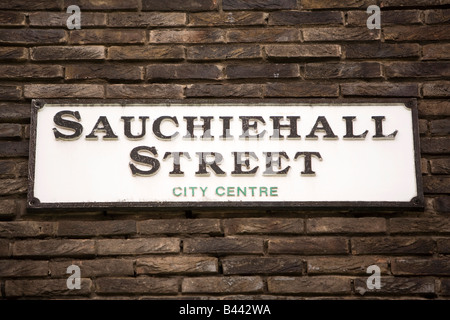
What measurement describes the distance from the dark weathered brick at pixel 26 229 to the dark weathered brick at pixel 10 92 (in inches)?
21.9

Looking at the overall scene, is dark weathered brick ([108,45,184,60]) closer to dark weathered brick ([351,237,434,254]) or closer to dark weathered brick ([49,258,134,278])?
dark weathered brick ([49,258,134,278])

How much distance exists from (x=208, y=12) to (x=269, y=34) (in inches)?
11.7

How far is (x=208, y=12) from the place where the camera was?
9.70 ft

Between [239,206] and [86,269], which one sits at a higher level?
[239,206]

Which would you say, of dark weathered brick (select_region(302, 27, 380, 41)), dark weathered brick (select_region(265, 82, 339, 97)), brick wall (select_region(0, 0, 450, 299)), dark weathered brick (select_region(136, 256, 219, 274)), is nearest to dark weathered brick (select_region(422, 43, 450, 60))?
brick wall (select_region(0, 0, 450, 299))

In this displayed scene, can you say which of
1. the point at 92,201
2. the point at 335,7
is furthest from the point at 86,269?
the point at 335,7

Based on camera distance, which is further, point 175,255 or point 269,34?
point 269,34

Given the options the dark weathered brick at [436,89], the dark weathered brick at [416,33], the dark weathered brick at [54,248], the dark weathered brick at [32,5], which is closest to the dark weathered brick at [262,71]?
the dark weathered brick at [416,33]

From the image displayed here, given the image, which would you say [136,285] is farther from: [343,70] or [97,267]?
[343,70]

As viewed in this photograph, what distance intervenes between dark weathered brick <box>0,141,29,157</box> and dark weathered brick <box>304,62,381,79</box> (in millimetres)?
1268

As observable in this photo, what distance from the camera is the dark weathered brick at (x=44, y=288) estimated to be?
2.63 meters

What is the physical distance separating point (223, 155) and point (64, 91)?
0.76m

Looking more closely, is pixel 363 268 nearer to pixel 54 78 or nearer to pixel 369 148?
pixel 369 148

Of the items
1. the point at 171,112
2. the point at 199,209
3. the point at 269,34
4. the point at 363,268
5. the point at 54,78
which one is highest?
the point at 269,34
